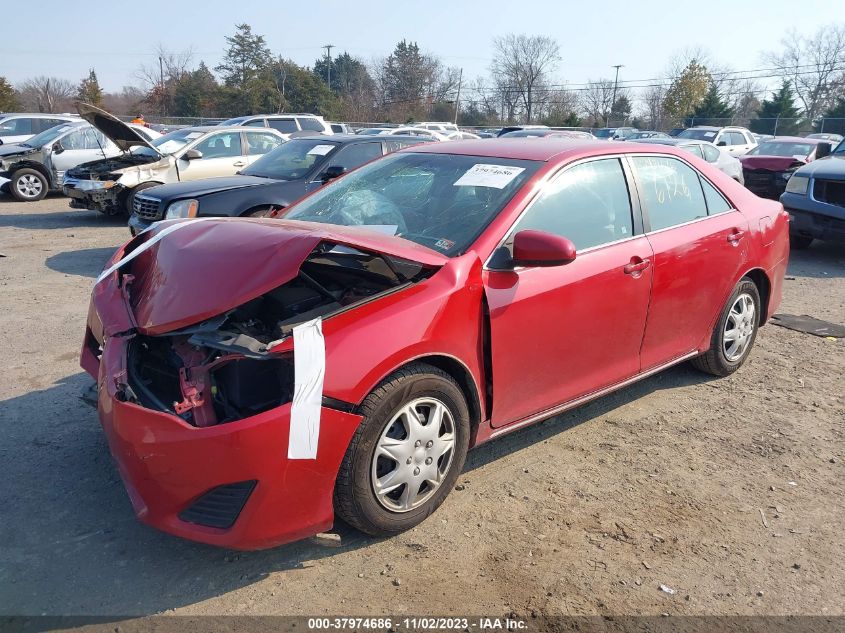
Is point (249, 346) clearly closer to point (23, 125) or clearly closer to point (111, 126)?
point (111, 126)

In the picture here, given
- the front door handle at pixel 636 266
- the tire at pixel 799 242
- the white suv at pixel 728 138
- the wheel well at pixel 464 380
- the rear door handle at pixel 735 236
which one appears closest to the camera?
the wheel well at pixel 464 380

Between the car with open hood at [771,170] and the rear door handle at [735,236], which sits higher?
the rear door handle at [735,236]

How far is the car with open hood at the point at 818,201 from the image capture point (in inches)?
354

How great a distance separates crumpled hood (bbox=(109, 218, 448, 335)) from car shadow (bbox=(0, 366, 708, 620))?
94cm

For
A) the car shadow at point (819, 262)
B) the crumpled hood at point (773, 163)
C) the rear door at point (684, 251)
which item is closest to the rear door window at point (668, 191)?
the rear door at point (684, 251)

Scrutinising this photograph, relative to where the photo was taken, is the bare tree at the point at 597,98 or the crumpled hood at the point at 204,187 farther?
the bare tree at the point at 597,98

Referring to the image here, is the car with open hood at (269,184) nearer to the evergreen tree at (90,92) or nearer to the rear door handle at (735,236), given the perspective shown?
the rear door handle at (735,236)

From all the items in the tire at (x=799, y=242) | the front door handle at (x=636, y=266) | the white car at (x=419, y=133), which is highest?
the white car at (x=419, y=133)

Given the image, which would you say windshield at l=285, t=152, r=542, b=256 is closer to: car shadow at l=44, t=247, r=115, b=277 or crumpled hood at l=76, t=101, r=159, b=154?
car shadow at l=44, t=247, r=115, b=277

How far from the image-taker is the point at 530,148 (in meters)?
4.04

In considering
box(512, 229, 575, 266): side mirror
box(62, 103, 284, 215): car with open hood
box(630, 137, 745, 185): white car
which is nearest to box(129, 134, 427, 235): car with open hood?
box(62, 103, 284, 215): car with open hood

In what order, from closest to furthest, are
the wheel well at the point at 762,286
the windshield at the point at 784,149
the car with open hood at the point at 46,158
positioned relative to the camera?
the wheel well at the point at 762,286
the car with open hood at the point at 46,158
the windshield at the point at 784,149

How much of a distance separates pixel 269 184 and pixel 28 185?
31.4ft

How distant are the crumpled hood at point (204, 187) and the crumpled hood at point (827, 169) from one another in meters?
7.28
